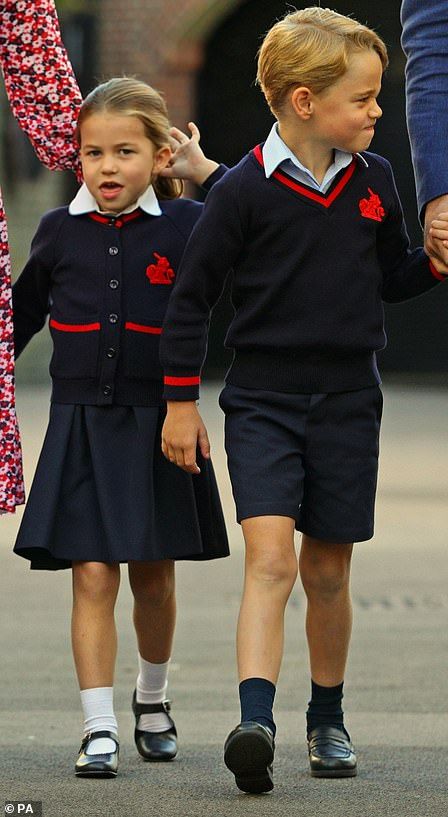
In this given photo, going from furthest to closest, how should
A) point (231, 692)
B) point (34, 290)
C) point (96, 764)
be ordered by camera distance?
1. point (231, 692)
2. point (34, 290)
3. point (96, 764)

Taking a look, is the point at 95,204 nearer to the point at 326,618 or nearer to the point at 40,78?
the point at 40,78

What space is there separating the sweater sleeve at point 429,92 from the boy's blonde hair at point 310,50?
148mm

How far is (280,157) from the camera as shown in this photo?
3578 millimetres

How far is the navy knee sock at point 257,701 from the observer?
339cm

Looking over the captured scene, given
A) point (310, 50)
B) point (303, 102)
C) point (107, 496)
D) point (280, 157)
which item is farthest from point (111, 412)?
point (310, 50)

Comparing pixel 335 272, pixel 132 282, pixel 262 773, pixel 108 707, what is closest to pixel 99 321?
pixel 132 282

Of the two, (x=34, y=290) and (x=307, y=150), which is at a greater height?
(x=307, y=150)

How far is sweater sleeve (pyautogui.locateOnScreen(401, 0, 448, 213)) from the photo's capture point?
341 cm

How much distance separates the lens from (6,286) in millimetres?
3891

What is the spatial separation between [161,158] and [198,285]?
1.66 ft

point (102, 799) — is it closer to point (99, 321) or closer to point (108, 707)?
point (108, 707)

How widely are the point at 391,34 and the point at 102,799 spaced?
1178cm

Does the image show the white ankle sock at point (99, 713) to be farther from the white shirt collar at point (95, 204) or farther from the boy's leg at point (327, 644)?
the white shirt collar at point (95, 204)

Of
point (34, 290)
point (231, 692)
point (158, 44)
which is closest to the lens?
point (34, 290)
